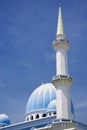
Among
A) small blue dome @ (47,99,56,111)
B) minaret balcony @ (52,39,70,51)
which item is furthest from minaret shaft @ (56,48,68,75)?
small blue dome @ (47,99,56,111)

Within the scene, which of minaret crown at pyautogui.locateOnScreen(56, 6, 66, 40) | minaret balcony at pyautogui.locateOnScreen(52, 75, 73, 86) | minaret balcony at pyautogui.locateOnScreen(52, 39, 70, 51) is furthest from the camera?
minaret crown at pyautogui.locateOnScreen(56, 6, 66, 40)

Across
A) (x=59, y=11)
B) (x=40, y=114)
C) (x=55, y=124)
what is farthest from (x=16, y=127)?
(x=59, y=11)

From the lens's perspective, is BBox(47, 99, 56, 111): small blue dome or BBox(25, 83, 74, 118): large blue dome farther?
BBox(25, 83, 74, 118): large blue dome

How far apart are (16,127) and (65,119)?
501 inches

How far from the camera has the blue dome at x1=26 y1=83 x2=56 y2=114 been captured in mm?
36309

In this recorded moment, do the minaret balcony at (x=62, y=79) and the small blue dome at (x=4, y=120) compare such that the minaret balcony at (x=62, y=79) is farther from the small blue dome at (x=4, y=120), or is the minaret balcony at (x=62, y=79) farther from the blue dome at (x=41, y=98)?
the small blue dome at (x=4, y=120)

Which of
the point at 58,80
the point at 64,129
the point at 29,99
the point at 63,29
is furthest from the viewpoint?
the point at 29,99

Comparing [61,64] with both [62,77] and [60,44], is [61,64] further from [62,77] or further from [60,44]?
[60,44]

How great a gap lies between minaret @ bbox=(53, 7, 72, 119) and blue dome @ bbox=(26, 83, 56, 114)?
1100cm

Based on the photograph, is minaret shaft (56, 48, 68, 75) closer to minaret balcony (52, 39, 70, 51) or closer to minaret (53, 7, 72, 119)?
minaret (53, 7, 72, 119)

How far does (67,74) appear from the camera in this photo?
2533 centimetres

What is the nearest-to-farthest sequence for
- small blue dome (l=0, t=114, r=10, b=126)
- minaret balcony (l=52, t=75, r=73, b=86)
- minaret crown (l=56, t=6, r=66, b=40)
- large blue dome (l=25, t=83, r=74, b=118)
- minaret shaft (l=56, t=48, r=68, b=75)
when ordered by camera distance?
1. minaret balcony (l=52, t=75, r=73, b=86)
2. minaret shaft (l=56, t=48, r=68, b=75)
3. minaret crown (l=56, t=6, r=66, b=40)
4. large blue dome (l=25, t=83, r=74, b=118)
5. small blue dome (l=0, t=114, r=10, b=126)

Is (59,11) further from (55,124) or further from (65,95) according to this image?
(55,124)

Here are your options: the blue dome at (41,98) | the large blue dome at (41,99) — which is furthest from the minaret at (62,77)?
the blue dome at (41,98)
